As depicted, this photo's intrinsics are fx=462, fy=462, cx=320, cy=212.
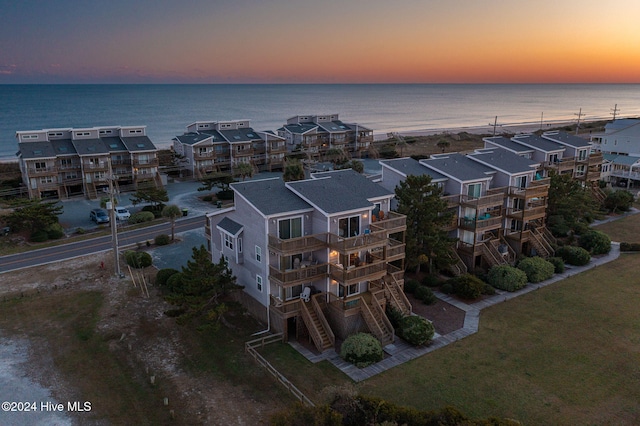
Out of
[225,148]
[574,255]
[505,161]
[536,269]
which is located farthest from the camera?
[225,148]

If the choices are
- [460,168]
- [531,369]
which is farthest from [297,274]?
[460,168]

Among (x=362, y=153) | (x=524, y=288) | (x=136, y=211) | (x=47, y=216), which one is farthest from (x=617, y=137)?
(x=47, y=216)

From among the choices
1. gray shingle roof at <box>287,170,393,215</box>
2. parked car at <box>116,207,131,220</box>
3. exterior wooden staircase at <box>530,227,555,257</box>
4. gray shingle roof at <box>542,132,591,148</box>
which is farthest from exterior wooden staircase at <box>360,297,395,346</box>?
gray shingle roof at <box>542,132,591,148</box>

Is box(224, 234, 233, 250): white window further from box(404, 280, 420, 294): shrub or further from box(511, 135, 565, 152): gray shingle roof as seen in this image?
box(511, 135, 565, 152): gray shingle roof

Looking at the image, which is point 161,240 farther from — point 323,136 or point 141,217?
point 323,136

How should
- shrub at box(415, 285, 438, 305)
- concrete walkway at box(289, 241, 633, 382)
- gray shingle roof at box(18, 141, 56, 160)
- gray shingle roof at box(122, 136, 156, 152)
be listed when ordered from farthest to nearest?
gray shingle roof at box(122, 136, 156, 152) < gray shingle roof at box(18, 141, 56, 160) < shrub at box(415, 285, 438, 305) < concrete walkway at box(289, 241, 633, 382)

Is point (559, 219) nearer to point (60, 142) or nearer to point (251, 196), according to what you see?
point (251, 196)
